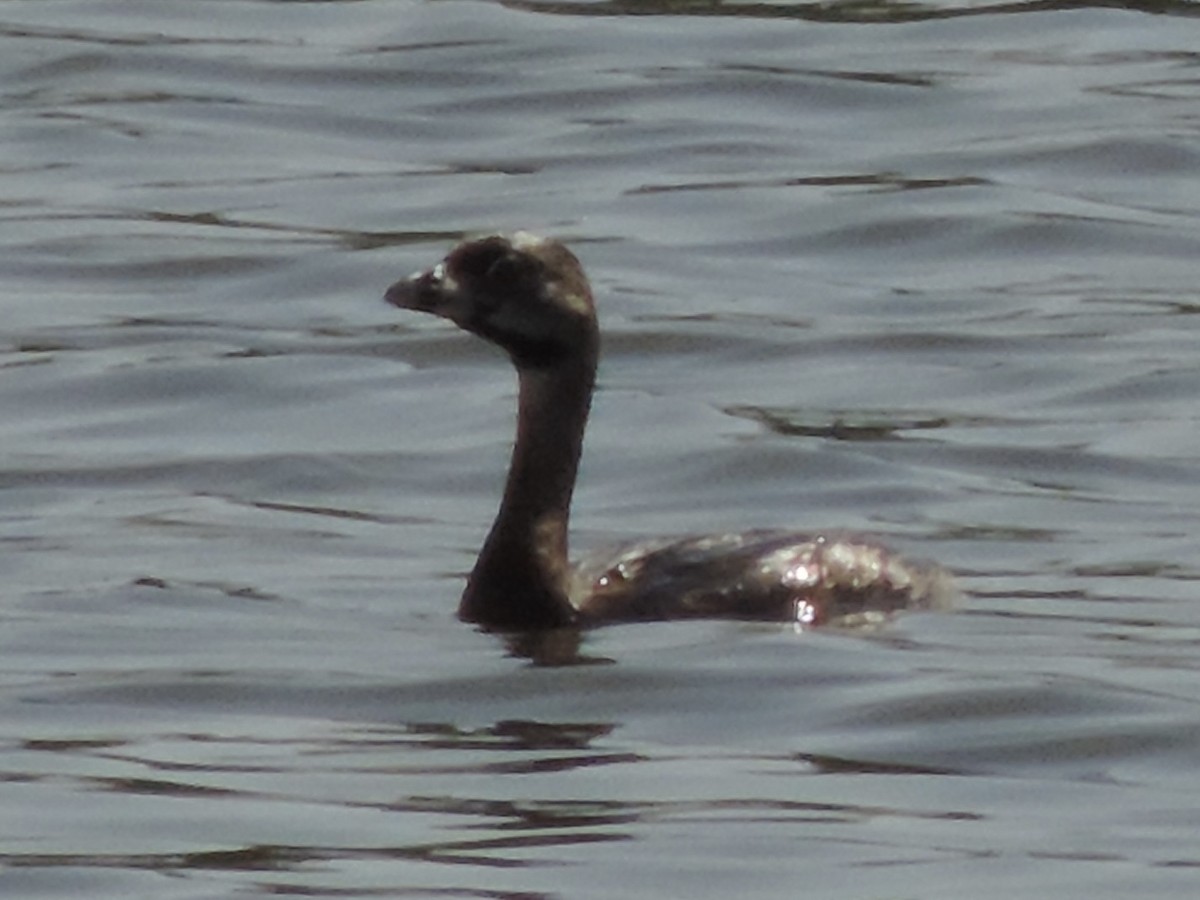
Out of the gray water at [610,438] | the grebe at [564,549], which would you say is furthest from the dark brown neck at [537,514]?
the gray water at [610,438]

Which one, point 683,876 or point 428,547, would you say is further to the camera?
point 428,547

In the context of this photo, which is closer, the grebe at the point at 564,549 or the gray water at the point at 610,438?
the gray water at the point at 610,438

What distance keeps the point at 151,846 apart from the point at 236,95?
1315 cm

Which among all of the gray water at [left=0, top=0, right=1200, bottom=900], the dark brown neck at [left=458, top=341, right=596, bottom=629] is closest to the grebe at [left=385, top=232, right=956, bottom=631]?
the dark brown neck at [left=458, top=341, right=596, bottom=629]

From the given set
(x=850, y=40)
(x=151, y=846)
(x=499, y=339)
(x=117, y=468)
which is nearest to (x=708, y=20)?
(x=850, y=40)

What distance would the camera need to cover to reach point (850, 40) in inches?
974

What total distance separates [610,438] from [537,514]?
3425 mm

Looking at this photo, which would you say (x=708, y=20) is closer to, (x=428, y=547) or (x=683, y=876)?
(x=428, y=547)

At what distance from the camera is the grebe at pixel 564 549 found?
13398mm

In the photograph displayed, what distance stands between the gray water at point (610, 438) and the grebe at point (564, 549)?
0.36 ft

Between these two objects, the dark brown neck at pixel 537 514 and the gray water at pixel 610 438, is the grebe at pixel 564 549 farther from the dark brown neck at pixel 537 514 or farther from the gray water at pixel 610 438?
the gray water at pixel 610 438

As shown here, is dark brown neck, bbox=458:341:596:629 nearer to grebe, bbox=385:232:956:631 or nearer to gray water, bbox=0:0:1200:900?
grebe, bbox=385:232:956:631

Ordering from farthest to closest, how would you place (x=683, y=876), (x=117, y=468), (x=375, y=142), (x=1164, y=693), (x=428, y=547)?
1. (x=375, y=142)
2. (x=117, y=468)
3. (x=428, y=547)
4. (x=1164, y=693)
5. (x=683, y=876)

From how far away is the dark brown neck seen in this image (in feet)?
44.2
